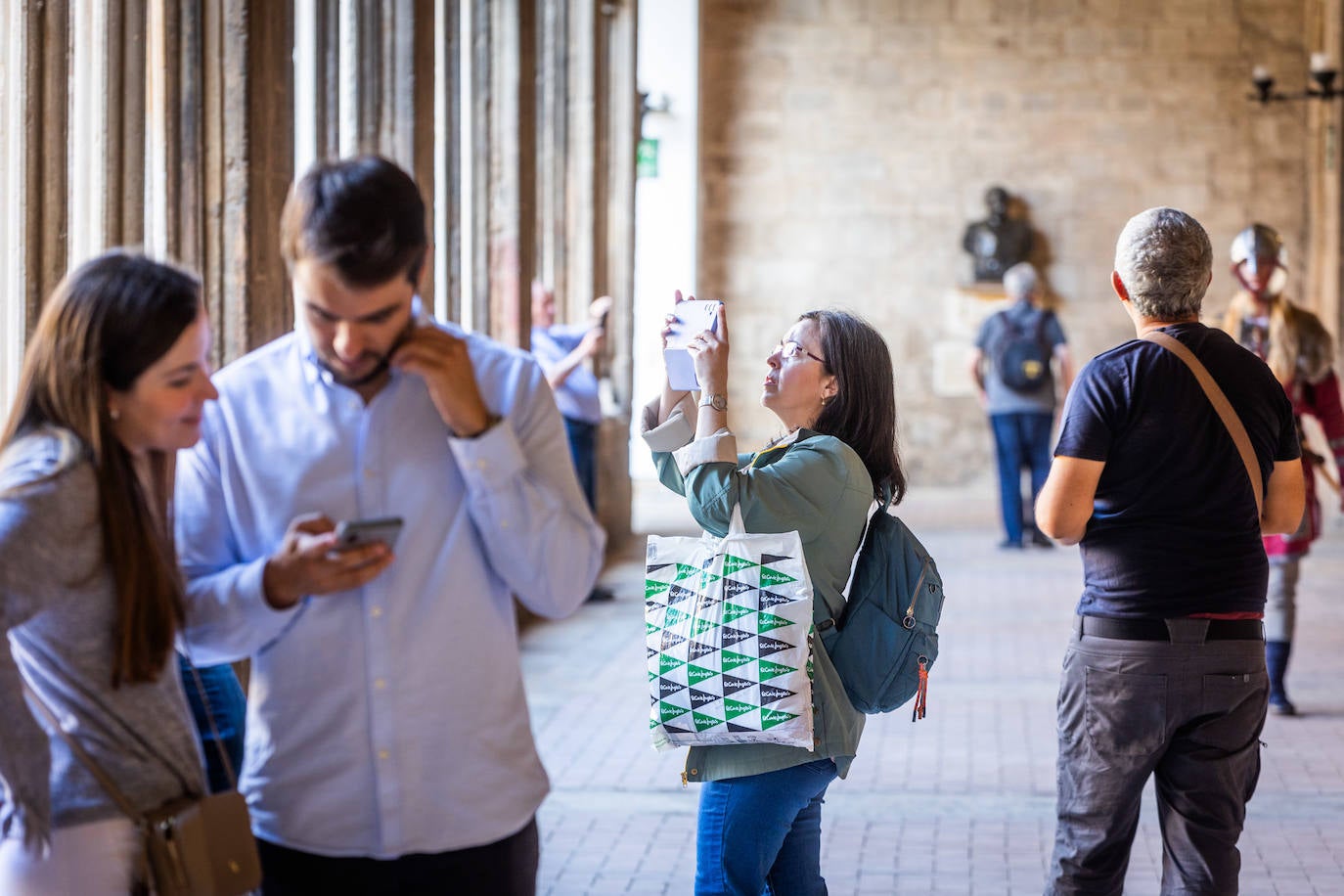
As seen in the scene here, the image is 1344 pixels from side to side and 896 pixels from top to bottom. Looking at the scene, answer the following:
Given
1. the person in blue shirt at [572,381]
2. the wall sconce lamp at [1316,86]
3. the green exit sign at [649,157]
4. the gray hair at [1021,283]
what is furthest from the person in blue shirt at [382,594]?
the green exit sign at [649,157]

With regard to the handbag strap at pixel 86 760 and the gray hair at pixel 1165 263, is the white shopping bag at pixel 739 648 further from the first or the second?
the handbag strap at pixel 86 760

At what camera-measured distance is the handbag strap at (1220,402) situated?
10.1 feet

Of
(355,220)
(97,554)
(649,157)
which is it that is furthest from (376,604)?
(649,157)

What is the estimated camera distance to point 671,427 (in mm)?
3152

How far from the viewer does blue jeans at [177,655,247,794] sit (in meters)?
2.92

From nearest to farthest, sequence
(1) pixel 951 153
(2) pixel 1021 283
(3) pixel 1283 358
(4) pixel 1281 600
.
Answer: (3) pixel 1283 358 < (4) pixel 1281 600 < (2) pixel 1021 283 < (1) pixel 951 153

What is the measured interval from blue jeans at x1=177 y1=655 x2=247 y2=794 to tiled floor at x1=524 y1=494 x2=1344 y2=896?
1632 mm

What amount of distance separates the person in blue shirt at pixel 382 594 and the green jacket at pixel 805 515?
29.5 inches

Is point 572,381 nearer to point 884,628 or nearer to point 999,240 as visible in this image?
point 884,628

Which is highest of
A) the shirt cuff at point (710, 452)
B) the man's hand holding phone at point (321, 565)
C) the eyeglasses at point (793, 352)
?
the eyeglasses at point (793, 352)

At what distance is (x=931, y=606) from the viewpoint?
301 cm

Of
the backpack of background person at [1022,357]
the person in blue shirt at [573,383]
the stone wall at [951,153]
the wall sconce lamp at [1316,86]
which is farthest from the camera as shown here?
the stone wall at [951,153]

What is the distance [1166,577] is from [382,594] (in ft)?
5.26

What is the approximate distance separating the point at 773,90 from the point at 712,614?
15169mm
